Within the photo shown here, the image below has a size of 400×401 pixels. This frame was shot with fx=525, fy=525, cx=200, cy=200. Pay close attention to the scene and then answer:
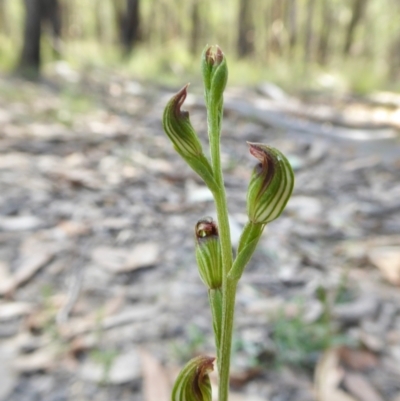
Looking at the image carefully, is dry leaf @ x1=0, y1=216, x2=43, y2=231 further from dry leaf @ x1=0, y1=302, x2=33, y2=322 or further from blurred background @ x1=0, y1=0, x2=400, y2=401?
dry leaf @ x1=0, y1=302, x2=33, y2=322

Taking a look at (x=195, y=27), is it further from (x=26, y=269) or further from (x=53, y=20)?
(x=26, y=269)

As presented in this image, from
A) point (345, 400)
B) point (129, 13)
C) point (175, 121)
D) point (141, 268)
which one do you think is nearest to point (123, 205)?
point (141, 268)

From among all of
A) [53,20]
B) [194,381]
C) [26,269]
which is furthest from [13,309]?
[53,20]

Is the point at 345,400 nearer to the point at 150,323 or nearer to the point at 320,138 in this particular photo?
the point at 150,323

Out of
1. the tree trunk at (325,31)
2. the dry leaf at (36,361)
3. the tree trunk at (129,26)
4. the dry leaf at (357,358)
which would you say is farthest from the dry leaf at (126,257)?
the tree trunk at (325,31)

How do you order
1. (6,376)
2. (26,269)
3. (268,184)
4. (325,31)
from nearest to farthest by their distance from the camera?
(268,184), (6,376), (26,269), (325,31)

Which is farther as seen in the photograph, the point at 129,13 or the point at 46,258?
the point at 129,13
